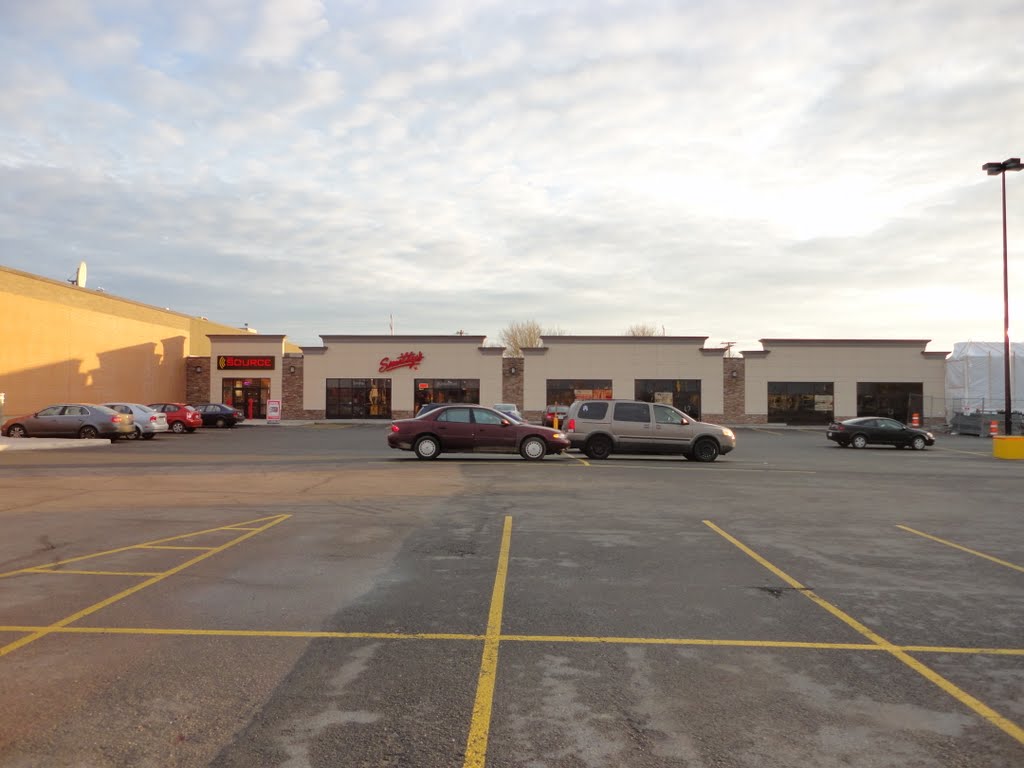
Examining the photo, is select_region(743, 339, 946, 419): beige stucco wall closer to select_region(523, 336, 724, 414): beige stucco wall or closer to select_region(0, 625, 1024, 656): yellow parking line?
select_region(523, 336, 724, 414): beige stucco wall

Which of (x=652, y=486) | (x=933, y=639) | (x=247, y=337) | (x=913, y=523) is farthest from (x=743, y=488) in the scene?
(x=247, y=337)

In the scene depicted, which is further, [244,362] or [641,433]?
[244,362]

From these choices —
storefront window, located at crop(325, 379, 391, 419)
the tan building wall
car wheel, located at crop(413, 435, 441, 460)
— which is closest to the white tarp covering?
storefront window, located at crop(325, 379, 391, 419)

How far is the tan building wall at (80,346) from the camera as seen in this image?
34.0 meters

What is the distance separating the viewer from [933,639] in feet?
17.0

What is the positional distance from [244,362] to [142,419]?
61.6 ft

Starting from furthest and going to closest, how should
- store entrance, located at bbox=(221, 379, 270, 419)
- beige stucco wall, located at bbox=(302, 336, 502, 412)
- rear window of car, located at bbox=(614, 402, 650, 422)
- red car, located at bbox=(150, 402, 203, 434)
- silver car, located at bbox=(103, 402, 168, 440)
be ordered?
store entrance, located at bbox=(221, 379, 270, 419)
beige stucco wall, located at bbox=(302, 336, 502, 412)
red car, located at bbox=(150, 402, 203, 434)
silver car, located at bbox=(103, 402, 168, 440)
rear window of car, located at bbox=(614, 402, 650, 422)

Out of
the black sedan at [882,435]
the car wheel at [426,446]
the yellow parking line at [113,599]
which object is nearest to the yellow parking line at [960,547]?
the yellow parking line at [113,599]

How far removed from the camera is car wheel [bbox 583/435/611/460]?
20891 mm

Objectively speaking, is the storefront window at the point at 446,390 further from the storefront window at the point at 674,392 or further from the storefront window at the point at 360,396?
the storefront window at the point at 674,392

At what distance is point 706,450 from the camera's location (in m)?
20.6

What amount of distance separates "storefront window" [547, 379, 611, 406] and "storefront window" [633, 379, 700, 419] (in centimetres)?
217

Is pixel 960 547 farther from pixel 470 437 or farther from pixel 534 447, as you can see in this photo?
pixel 470 437

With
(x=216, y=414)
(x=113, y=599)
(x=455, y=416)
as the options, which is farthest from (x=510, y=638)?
(x=216, y=414)
